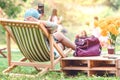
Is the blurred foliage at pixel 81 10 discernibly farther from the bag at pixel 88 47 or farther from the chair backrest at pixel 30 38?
the chair backrest at pixel 30 38

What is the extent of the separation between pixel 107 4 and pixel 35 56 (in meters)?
16.9

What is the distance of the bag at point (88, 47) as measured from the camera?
6023mm

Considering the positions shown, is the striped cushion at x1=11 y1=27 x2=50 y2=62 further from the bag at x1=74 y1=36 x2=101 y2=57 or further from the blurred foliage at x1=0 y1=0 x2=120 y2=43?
the blurred foliage at x1=0 y1=0 x2=120 y2=43

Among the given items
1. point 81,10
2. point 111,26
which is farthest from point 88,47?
point 81,10

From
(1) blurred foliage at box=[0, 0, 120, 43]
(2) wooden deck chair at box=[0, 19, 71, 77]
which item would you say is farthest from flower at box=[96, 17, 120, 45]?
(1) blurred foliage at box=[0, 0, 120, 43]

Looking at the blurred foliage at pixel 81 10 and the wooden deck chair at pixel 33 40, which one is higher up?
the wooden deck chair at pixel 33 40

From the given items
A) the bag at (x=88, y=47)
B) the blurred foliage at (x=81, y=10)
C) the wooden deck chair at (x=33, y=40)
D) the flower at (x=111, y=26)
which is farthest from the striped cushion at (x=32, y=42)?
the blurred foliage at (x=81, y=10)

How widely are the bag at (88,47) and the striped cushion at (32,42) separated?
45 centimetres

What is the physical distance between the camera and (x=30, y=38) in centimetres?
571

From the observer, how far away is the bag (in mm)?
6023

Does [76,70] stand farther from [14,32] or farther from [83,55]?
[14,32]

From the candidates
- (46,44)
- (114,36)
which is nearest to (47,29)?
(46,44)

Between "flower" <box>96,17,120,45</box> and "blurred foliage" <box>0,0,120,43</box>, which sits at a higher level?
"flower" <box>96,17,120,45</box>

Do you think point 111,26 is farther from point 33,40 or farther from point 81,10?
point 81,10
